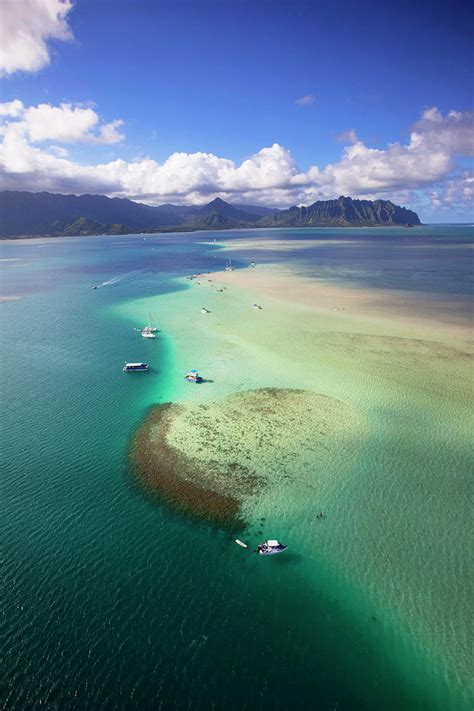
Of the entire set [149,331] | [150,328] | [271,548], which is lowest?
[271,548]

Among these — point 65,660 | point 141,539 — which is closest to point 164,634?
point 65,660

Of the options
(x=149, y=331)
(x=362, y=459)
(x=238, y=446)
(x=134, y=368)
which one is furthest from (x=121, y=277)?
(x=362, y=459)

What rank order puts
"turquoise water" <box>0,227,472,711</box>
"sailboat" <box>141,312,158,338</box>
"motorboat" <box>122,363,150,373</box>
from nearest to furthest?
"turquoise water" <box>0,227,472,711</box>
"motorboat" <box>122,363,150,373</box>
"sailboat" <box>141,312,158,338</box>

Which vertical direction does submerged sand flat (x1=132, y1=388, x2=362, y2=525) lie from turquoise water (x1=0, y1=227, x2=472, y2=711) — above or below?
above

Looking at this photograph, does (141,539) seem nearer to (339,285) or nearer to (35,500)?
(35,500)

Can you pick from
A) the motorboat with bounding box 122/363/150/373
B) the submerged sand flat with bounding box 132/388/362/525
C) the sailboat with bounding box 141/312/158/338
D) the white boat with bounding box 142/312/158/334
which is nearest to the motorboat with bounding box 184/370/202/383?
the submerged sand flat with bounding box 132/388/362/525

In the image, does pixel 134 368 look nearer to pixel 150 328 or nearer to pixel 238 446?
pixel 150 328

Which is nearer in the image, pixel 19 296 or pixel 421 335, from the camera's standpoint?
pixel 421 335

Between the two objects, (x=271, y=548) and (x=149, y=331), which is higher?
(x=149, y=331)

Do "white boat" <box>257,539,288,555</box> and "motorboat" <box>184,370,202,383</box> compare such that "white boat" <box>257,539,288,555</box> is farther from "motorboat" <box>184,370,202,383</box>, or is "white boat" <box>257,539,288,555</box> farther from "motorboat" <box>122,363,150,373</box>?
"motorboat" <box>122,363,150,373</box>
